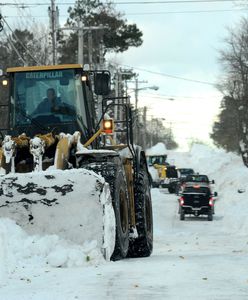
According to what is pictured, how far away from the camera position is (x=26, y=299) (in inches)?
244

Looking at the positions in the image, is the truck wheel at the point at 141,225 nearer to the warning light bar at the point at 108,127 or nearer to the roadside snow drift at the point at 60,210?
the warning light bar at the point at 108,127

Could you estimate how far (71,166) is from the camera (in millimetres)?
9898

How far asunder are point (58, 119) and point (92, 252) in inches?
114

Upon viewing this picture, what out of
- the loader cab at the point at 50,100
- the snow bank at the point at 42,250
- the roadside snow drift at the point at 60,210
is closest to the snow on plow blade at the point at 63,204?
the roadside snow drift at the point at 60,210

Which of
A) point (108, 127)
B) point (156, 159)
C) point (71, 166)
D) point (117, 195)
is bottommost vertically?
point (156, 159)

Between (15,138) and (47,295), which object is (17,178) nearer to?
(15,138)

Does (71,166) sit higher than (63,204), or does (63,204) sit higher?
(71,166)

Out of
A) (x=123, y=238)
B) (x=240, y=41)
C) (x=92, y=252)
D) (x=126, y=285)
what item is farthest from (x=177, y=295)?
(x=240, y=41)

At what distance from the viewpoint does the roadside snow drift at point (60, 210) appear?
8695 mm

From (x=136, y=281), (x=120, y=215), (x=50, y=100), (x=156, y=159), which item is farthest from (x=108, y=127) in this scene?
(x=156, y=159)

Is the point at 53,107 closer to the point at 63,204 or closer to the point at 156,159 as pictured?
the point at 63,204

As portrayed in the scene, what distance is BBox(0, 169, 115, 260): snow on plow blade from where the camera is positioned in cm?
873

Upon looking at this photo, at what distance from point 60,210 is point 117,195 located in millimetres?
1013

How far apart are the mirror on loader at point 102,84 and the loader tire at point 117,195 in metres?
1.30
